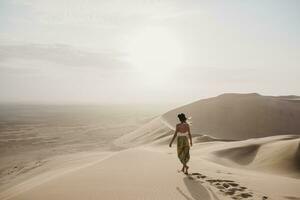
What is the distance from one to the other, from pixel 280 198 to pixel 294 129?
3296 cm

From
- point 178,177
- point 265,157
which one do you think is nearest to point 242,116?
point 265,157

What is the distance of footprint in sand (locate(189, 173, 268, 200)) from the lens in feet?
19.1

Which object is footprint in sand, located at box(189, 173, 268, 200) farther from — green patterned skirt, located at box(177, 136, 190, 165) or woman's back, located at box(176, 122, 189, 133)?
woman's back, located at box(176, 122, 189, 133)

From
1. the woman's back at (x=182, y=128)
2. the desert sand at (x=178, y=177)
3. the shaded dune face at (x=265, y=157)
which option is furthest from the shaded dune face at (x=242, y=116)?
the woman's back at (x=182, y=128)

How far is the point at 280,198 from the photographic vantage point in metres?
5.79

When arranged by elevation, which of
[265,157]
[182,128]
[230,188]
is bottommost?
[265,157]

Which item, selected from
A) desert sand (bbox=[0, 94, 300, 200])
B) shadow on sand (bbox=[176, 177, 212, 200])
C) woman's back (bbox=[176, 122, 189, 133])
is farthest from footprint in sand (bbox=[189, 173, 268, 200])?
woman's back (bbox=[176, 122, 189, 133])

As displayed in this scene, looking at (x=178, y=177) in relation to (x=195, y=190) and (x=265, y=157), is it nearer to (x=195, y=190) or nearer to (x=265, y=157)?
(x=195, y=190)

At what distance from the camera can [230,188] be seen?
21.0ft

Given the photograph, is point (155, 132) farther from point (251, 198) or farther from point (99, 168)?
point (251, 198)

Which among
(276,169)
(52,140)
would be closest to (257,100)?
(52,140)

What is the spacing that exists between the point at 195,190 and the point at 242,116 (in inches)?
1274

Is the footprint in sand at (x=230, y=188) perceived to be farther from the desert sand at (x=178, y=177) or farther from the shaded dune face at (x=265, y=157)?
the shaded dune face at (x=265, y=157)

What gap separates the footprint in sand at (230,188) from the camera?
5.81 metres
